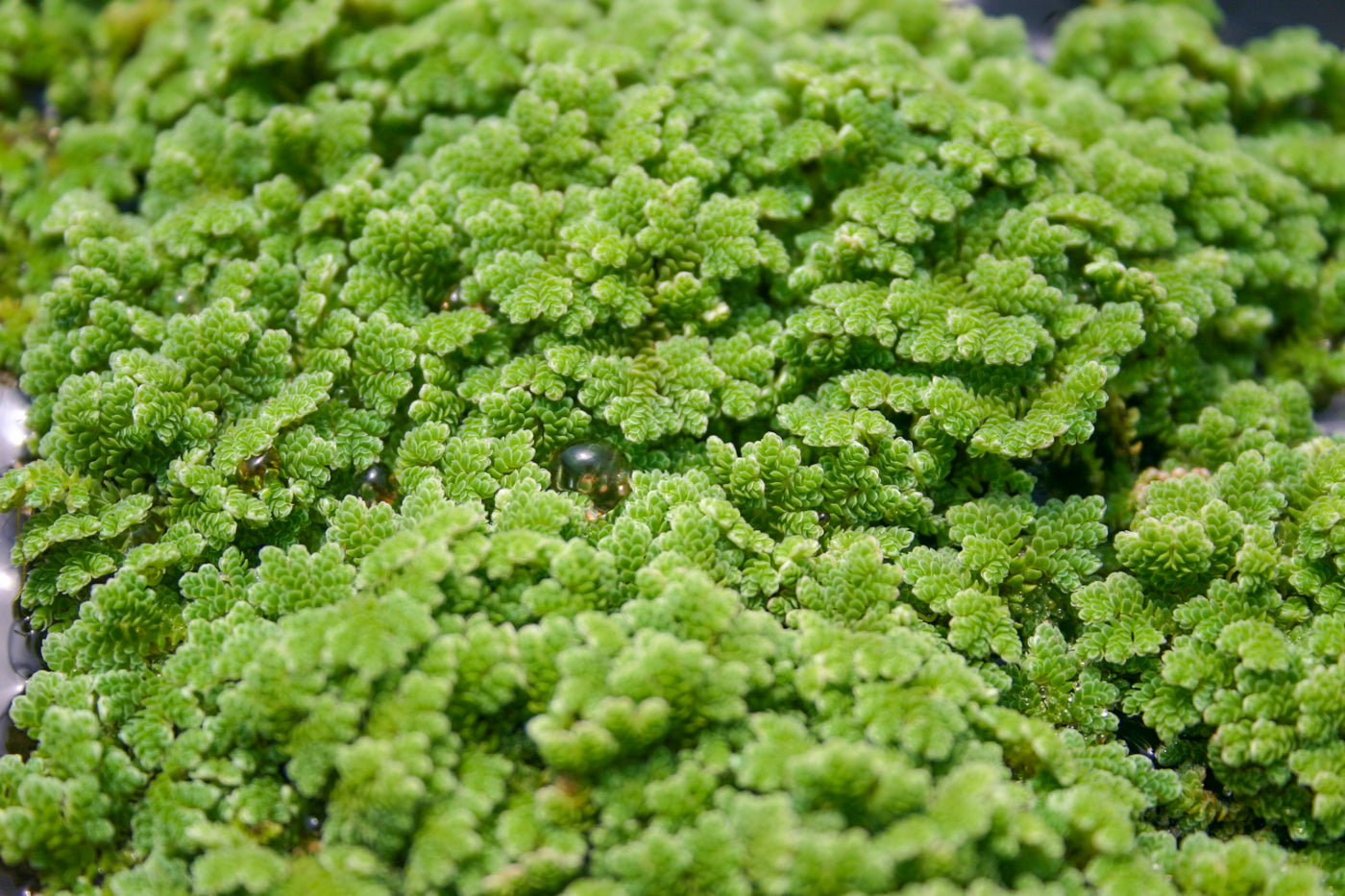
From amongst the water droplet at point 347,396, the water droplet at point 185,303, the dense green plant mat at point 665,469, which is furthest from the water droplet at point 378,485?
the water droplet at point 185,303

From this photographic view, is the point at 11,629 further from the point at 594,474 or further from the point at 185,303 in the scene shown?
the point at 594,474

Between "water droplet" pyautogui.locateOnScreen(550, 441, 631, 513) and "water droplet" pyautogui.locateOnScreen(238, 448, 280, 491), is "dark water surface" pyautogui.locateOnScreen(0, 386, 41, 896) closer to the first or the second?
"water droplet" pyautogui.locateOnScreen(238, 448, 280, 491)

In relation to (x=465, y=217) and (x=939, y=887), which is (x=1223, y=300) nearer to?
(x=939, y=887)

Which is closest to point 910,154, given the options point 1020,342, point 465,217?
point 1020,342

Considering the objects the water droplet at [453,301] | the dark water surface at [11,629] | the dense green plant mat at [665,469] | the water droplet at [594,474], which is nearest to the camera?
the dense green plant mat at [665,469]

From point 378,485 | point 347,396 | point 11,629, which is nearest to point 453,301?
point 347,396

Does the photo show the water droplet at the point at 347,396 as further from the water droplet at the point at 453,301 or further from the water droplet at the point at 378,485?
the water droplet at the point at 453,301
